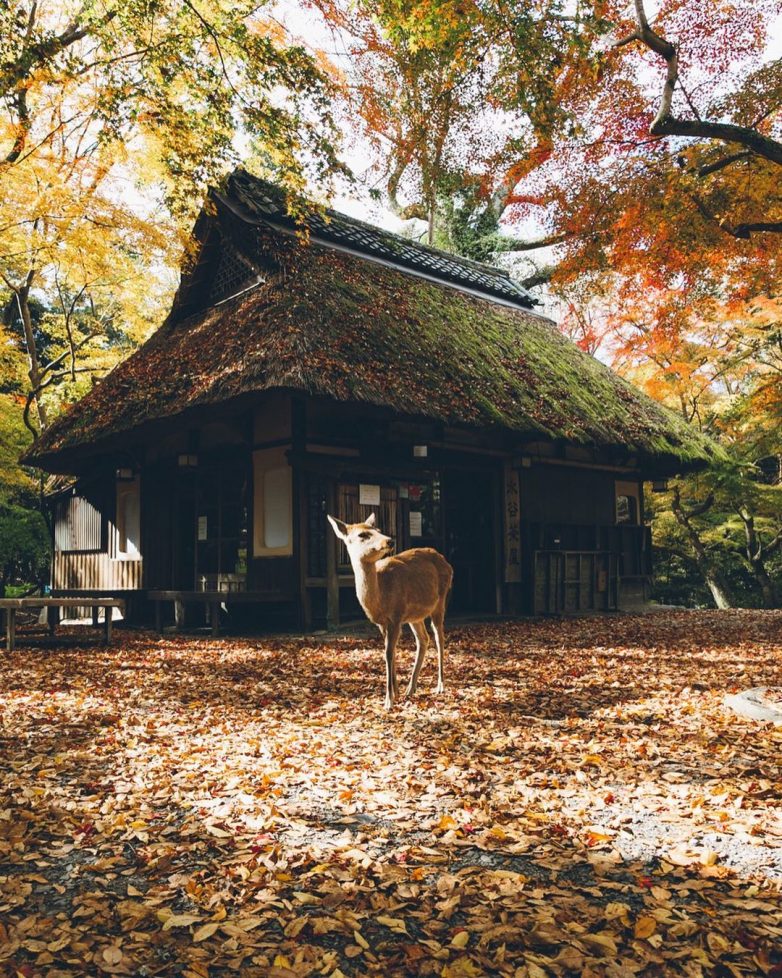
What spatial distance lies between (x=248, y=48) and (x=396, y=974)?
747 cm

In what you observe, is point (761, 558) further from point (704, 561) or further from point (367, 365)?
point (367, 365)

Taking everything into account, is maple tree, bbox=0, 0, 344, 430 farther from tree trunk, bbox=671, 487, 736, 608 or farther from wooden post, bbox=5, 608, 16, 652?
tree trunk, bbox=671, 487, 736, 608

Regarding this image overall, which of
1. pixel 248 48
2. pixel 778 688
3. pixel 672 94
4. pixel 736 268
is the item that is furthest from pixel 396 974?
pixel 736 268

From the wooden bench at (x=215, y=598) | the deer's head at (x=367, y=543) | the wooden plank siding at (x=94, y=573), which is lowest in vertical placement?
the wooden bench at (x=215, y=598)

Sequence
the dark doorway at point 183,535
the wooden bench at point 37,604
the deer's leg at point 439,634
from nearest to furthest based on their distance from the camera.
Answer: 1. the deer's leg at point 439,634
2. the wooden bench at point 37,604
3. the dark doorway at point 183,535

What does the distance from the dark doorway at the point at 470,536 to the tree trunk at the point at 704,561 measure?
7338 millimetres

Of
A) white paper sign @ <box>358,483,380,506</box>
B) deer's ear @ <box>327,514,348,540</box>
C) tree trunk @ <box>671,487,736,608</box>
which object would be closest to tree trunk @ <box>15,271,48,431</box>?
white paper sign @ <box>358,483,380,506</box>

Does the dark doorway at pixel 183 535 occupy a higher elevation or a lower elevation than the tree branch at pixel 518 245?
lower

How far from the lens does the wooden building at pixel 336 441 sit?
996cm

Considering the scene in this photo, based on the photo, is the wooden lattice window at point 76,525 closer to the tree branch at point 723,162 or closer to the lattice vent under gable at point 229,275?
the lattice vent under gable at point 229,275

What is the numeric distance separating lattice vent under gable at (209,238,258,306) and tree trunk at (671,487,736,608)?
11780 mm

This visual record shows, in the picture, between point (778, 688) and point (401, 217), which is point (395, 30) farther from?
point (401, 217)

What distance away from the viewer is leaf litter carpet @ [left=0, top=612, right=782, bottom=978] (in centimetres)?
218

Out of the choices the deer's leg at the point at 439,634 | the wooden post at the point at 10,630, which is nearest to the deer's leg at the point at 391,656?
the deer's leg at the point at 439,634
